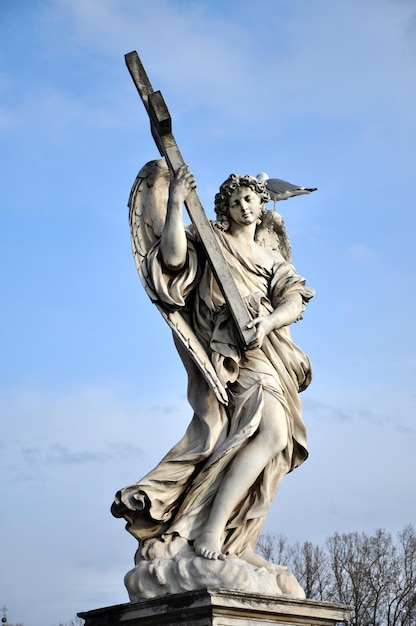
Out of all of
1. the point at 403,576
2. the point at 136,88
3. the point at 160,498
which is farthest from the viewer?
the point at 403,576

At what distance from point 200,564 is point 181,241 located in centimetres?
248

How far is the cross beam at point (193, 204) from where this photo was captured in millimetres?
8445

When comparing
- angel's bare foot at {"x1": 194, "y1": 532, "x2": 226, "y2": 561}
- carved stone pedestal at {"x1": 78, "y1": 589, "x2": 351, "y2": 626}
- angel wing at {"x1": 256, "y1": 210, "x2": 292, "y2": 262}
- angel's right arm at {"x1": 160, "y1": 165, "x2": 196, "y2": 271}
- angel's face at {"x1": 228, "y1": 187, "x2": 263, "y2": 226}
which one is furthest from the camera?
angel wing at {"x1": 256, "y1": 210, "x2": 292, "y2": 262}

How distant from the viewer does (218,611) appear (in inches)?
286

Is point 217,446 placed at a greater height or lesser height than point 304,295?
lesser

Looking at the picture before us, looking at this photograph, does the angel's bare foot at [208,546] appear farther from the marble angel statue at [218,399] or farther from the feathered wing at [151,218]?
the feathered wing at [151,218]

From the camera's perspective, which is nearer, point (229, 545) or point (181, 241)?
point (229, 545)

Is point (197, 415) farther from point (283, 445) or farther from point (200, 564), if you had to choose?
point (200, 564)

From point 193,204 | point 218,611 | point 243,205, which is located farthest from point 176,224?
point 218,611

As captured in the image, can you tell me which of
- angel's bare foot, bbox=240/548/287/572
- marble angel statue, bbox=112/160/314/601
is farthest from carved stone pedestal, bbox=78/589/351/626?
angel's bare foot, bbox=240/548/287/572

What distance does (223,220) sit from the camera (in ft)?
29.9

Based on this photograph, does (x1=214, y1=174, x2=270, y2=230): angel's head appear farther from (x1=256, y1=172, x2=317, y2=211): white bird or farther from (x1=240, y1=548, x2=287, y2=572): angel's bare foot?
(x1=240, y1=548, x2=287, y2=572): angel's bare foot

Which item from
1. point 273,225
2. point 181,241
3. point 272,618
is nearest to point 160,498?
point 272,618

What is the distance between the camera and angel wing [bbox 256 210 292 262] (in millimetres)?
9664
